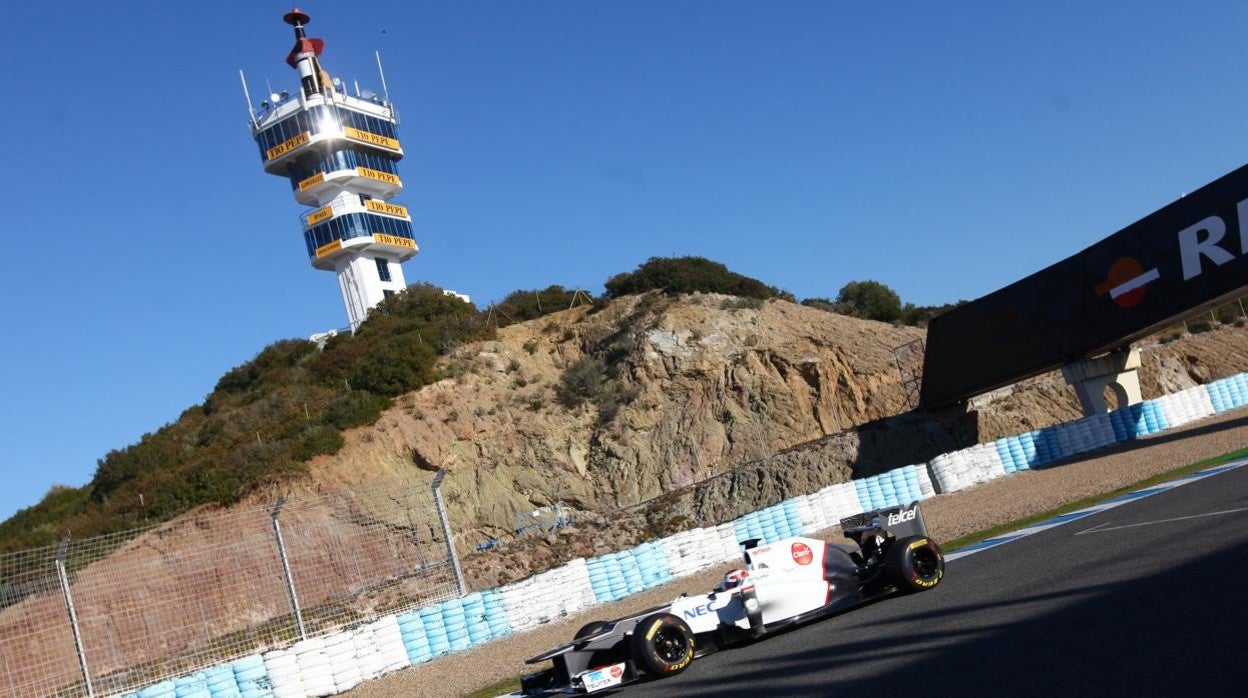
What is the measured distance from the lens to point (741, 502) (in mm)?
35062

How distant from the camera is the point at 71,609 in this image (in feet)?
52.0

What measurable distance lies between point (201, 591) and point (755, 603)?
11685mm

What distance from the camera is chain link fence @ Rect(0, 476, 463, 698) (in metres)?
15.7

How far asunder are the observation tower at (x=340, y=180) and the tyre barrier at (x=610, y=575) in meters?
40.7

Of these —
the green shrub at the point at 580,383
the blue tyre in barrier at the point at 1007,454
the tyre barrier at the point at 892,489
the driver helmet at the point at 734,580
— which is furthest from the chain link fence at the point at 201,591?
the green shrub at the point at 580,383

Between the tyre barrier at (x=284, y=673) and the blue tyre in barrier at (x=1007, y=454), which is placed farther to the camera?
the blue tyre in barrier at (x=1007, y=454)

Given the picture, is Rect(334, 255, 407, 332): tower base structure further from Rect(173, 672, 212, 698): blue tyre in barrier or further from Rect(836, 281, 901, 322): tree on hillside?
Rect(173, 672, 212, 698): blue tyre in barrier

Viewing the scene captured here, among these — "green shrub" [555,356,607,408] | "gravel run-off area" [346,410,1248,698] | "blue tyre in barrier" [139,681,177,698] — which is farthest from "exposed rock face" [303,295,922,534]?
"blue tyre in barrier" [139,681,177,698]

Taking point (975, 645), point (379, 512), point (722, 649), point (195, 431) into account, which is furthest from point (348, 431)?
point (975, 645)

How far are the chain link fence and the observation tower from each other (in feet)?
132

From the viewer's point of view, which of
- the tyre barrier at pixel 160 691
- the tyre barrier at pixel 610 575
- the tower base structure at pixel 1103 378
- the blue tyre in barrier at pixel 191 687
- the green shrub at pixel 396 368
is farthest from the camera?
the green shrub at pixel 396 368

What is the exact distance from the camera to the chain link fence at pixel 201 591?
15.7 metres

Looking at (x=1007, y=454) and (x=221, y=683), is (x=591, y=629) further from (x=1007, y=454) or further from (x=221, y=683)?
(x=1007, y=454)

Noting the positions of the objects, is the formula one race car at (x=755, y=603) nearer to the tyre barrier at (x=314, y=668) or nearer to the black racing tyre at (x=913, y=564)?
the black racing tyre at (x=913, y=564)
